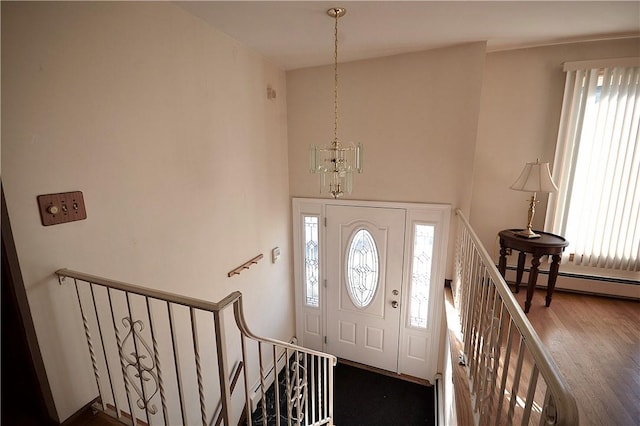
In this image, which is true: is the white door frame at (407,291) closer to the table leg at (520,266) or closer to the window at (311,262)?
the window at (311,262)

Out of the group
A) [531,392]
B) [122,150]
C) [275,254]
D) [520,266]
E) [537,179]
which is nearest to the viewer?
[531,392]

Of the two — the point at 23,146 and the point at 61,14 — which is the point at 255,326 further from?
the point at 61,14

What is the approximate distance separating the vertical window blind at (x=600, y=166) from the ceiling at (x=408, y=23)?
0.41 meters

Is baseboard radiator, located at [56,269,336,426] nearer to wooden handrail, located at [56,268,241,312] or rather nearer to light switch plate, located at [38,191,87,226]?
wooden handrail, located at [56,268,241,312]

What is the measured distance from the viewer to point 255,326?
297cm

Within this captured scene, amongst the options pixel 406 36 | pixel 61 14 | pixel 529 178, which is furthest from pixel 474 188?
pixel 61 14

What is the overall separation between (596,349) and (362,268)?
2.05 m

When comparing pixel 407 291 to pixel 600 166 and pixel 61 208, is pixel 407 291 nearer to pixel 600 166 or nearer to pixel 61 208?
pixel 600 166

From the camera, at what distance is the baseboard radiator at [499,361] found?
0.71 meters

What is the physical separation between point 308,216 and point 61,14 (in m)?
2.62

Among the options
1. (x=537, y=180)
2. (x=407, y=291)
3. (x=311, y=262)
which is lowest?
(x=407, y=291)

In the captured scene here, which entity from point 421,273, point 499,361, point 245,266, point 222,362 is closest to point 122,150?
point 222,362

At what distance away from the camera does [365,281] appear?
3393 millimetres

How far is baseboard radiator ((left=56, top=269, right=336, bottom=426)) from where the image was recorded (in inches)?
48.1
